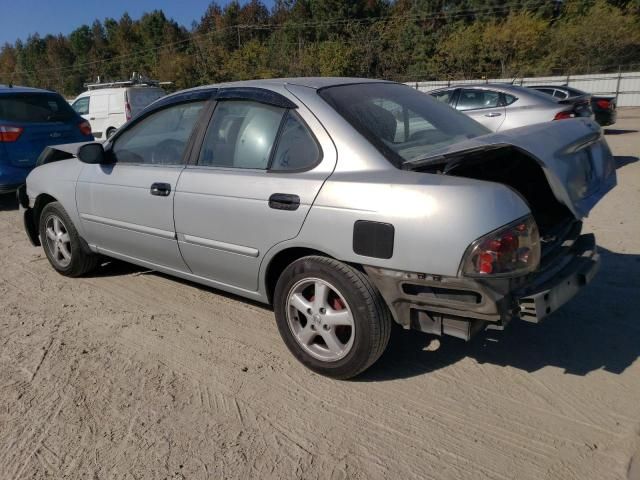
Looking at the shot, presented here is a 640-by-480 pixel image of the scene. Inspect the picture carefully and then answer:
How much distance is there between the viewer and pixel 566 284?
2.73 meters

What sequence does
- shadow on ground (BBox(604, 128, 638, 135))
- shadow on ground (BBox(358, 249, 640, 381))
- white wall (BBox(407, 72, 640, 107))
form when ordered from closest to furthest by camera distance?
shadow on ground (BBox(358, 249, 640, 381))
shadow on ground (BBox(604, 128, 638, 135))
white wall (BBox(407, 72, 640, 107))

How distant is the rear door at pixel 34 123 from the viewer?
7.43m

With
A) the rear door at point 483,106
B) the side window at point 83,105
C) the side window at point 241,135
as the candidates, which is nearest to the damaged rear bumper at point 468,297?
the side window at point 241,135

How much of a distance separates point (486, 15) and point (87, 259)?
164ft

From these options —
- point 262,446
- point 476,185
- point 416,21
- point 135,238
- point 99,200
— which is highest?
point 416,21

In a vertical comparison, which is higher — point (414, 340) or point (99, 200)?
point (99, 200)

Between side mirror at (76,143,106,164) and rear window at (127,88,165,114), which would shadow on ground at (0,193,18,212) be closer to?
side mirror at (76,143,106,164)

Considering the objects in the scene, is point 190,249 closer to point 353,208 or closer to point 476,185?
point 353,208

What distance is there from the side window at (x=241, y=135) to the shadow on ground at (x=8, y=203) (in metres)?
5.97

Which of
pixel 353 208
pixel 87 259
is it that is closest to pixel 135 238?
pixel 87 259

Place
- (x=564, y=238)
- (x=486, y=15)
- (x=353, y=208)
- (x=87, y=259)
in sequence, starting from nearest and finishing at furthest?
(x=353, y=208) < (x=564, y=238) < (x=87, y=259) < (x=486, y=15)

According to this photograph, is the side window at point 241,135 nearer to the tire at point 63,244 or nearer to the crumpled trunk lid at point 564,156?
the crumpled trunk lid at point 564,156

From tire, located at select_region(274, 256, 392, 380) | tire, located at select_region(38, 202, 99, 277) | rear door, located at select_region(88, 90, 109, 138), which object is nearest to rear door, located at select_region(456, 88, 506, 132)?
tire, located at select_region(38, 202, 99, 277)

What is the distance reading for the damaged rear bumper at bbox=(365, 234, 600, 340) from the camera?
2.45m
